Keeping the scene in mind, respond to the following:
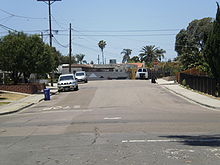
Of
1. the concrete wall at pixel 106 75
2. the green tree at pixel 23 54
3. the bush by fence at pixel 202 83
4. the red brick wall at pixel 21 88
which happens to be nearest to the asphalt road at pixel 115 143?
the bush by fence at pixel 202 83

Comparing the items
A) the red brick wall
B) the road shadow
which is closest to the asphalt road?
the road shadow

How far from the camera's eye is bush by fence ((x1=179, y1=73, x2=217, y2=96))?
27.6 metres

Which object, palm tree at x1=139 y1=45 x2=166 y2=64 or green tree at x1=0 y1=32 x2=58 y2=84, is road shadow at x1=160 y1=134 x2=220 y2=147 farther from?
palm tree at x1=139 y1=45 x2=166 y2=64

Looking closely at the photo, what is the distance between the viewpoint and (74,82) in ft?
127

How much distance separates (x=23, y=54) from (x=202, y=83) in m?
17.0

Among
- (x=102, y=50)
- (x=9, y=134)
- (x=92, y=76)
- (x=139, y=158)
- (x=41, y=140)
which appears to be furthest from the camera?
(x=102, y=50)

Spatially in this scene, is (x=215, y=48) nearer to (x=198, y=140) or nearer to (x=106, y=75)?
(x=198, y=140)

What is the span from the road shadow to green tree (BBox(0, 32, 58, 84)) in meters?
26.8

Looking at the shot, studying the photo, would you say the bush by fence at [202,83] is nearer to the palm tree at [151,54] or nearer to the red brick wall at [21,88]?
the red brick wall at [21,88]

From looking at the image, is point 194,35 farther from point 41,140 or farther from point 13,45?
point 41,140

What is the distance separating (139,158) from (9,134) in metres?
6.20

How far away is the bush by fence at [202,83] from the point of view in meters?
27.6

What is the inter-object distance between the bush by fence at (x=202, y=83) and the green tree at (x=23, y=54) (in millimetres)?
14371

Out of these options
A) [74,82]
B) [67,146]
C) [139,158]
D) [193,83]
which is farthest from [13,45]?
[139,158]
